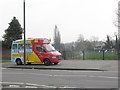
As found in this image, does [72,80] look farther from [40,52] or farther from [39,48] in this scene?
[39,48]

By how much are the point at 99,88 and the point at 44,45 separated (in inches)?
477

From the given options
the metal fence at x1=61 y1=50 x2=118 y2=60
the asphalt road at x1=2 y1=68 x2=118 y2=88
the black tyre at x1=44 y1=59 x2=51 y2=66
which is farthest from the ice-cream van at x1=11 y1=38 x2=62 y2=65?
the metal fence at x1=61 y1=50 x2=118 y2=60

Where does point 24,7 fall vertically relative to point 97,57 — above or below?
above

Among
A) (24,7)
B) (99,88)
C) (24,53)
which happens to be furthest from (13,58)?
(99,88)

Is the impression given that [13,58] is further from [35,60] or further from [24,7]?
[24,7]

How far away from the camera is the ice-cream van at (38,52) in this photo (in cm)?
1896

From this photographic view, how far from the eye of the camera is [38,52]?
19.4m

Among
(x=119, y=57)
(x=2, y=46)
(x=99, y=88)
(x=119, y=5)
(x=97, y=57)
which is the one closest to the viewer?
(x=99, y=88)

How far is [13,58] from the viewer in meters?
21.1

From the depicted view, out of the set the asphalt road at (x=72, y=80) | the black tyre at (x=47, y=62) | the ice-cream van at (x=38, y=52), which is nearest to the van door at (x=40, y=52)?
the ice-cream van at (x=38, y=52)

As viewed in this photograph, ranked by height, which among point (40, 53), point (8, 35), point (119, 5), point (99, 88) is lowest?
point (99, 88)

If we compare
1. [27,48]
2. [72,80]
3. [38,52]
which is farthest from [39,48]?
[72,80]

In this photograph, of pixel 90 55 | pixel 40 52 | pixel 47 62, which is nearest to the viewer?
pixel 47 62

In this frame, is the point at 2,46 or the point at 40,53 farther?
the point at 2,46
